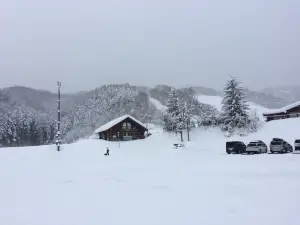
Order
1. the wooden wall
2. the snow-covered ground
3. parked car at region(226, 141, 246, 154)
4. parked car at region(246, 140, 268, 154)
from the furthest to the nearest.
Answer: the wooden wall
parked car at region(226, 141, 246, 154)
parked car at region(246, 140, 268, 154)
the snow-covered ground

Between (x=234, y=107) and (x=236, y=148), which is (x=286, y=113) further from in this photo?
(x=236, y=148)

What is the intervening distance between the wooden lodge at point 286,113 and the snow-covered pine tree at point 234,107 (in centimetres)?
678

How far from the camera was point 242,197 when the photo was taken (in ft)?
35.3

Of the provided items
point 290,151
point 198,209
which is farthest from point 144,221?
point 290,151

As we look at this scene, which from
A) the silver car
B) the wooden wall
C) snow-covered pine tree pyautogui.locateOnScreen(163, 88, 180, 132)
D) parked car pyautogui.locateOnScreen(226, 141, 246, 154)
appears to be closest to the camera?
the silver car

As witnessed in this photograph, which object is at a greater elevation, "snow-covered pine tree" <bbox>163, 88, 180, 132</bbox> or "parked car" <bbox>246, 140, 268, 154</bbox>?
"snow-covered pine tree" <bbox>163, 88, 180, 132</bbox>

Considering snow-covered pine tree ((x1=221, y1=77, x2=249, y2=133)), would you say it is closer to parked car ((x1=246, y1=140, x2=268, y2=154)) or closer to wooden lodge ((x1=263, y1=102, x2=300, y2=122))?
wooden lodge ((x1=263, y1=102, x2=300, y2=122))

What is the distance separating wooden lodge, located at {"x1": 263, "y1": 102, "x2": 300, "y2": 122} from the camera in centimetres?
5742

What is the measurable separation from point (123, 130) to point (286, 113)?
3014cm

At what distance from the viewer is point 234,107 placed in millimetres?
57250

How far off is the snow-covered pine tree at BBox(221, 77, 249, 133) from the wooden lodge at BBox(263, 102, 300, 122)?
6.78m

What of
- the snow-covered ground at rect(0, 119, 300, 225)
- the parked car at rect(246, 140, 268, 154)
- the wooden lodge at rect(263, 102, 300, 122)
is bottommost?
the snow-covered ground at rect(0, 119, 300, 225)

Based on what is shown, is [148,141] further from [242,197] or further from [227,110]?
[242,197]

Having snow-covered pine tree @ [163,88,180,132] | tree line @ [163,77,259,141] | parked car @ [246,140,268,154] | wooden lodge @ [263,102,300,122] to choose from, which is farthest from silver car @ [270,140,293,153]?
snow-covered pine tree @ [163,88,180,132]
